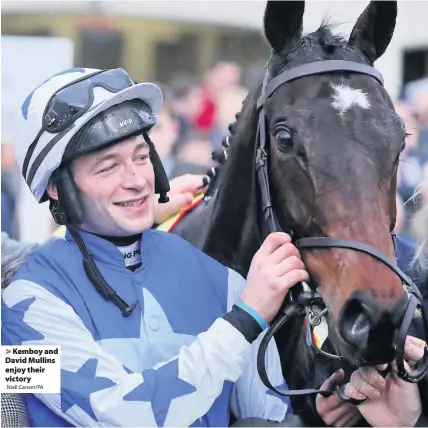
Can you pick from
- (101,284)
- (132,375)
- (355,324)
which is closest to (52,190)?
(101,284)

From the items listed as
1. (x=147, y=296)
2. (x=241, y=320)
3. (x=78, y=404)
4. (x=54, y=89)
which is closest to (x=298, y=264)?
(x=241, y=320)

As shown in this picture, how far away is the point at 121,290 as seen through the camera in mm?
2098

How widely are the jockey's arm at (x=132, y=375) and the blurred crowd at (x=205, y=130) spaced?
1875 millimetres

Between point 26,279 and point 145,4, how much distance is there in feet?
7.10

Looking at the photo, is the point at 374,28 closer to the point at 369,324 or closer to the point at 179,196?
the point at 369,324

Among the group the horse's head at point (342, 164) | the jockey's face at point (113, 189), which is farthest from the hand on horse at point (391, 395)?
the jockey's face at point (113, 189)

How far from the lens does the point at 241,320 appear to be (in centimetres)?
194

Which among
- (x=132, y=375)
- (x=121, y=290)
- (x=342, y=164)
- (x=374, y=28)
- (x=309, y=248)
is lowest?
(x=132, y=375)

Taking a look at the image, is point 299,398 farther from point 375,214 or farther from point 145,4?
point 145,4

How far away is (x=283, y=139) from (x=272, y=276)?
40 centimetres

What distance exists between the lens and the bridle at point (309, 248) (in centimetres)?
190

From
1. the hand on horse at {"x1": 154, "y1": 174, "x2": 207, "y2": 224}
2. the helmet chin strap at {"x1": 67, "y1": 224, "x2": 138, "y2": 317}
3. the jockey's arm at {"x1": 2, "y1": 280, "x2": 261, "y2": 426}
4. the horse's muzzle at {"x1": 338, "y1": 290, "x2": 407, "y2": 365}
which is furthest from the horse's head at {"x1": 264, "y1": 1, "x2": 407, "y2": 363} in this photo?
the hand on horse at {"x1": 154, "y1": 174, "x2": 207, "y2": 224}

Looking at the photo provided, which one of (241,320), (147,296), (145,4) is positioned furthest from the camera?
(145,4)

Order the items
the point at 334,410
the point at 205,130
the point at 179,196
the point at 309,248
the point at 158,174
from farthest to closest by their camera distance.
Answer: the point at 205,130
the point at 179,196
the point at 158,174
the point at 334,410
the point at 309,248
